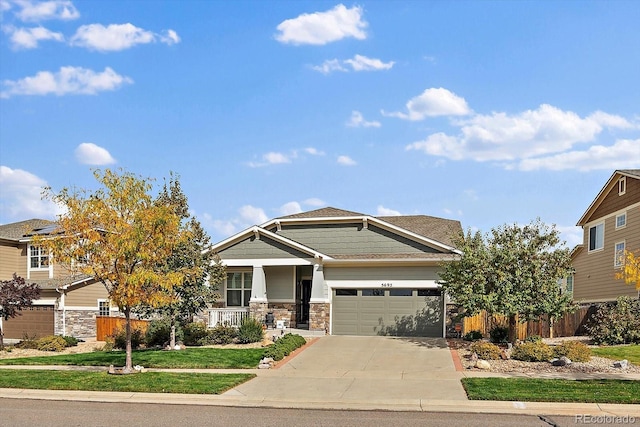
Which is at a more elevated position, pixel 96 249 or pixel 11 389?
pixel 96 249

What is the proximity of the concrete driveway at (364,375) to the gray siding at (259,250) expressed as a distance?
5066 mm

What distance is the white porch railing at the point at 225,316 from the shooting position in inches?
1099

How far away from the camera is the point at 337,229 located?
98.7 ft

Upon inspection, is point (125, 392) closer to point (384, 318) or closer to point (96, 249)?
point (96, 249)

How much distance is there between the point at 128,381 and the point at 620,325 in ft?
59.1

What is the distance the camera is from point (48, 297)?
1282 inches

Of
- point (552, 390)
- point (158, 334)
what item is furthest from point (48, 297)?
point (552, 390)

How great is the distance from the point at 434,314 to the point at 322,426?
1627 centimetres

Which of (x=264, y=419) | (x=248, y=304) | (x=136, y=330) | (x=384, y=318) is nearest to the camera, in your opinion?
(x=264, y=419)

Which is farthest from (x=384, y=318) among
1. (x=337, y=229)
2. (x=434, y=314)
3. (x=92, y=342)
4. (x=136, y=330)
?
(x=92, y=342)

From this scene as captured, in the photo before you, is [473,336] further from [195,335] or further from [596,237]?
[596,237]

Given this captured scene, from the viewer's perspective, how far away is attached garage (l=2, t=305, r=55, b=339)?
32.4m

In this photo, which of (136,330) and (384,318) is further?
(384,318)

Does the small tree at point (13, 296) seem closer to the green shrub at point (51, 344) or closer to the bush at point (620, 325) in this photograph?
the green shrub at point (51, 344)
